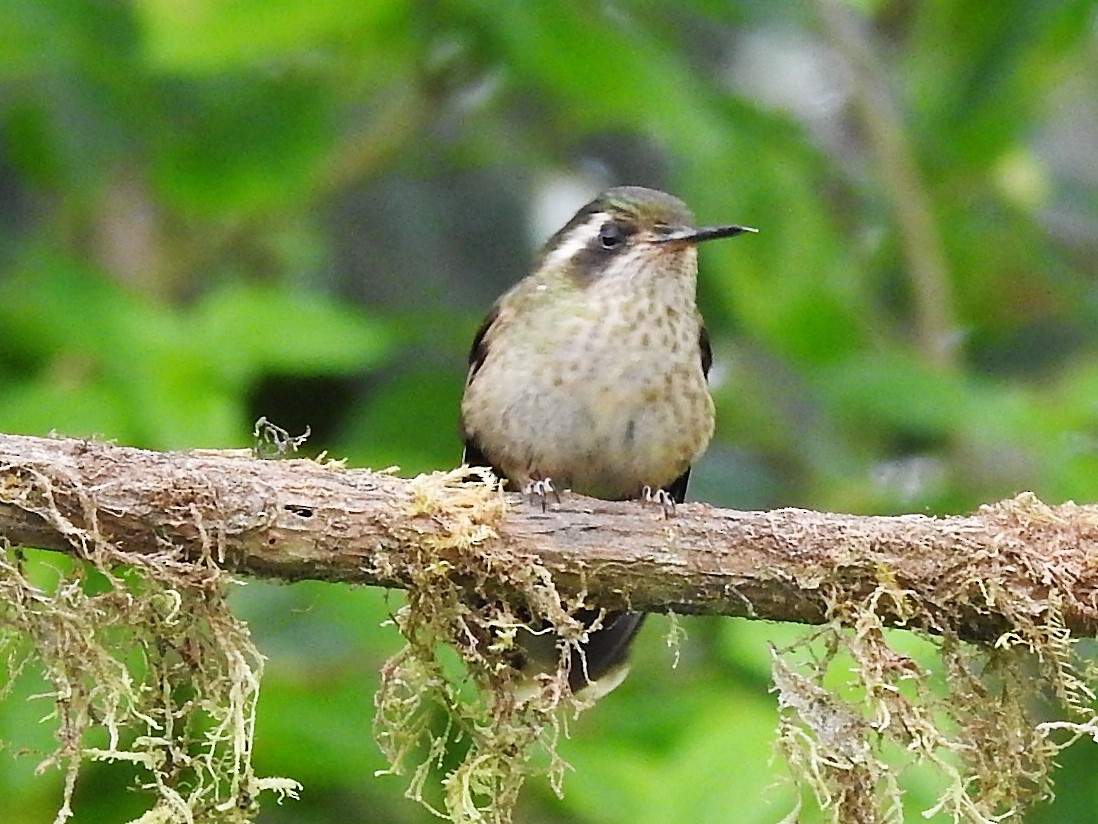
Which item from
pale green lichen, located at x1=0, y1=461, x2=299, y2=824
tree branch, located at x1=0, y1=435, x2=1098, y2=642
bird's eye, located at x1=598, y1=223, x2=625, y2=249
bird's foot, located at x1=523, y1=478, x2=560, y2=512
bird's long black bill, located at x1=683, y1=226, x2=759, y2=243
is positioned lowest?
pale green lichen, located at x1=0, y1=461, x2=299, y2=824

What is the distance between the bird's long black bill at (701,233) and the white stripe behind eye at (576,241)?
0.19 meters

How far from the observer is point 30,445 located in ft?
8.82

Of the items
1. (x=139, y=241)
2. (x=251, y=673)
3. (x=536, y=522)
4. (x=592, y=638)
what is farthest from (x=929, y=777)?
(x=139, y=241)

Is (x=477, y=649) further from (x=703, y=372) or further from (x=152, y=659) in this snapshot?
(x=703, y=372)

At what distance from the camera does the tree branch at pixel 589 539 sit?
8.75ft

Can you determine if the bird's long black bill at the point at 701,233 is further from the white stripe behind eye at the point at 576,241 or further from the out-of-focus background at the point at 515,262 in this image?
the out-of-focus background at the point at 515,262

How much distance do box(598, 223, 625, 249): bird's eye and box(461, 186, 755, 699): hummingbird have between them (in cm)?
1

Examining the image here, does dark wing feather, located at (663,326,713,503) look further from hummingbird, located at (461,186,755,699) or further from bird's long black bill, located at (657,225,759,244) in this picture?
bird's long black bill, located at (657,225,759,244)

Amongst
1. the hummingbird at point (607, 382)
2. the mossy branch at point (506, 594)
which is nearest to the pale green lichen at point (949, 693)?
the mossy branch at point (506, 594)

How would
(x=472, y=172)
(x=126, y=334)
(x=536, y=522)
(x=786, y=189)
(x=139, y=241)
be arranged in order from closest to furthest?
1. (x=536, y=522)
2. (x=126, y=334)
3. (x=786, y=189)
4. (x=139, y=241)
5. (x=472, y=172)

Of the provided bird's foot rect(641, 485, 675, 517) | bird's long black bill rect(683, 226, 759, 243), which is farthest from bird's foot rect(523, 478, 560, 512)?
Answer: bird's long black bill rect(683, 226, 759, 243)

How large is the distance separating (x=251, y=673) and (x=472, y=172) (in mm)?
3215

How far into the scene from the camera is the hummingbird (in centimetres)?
377

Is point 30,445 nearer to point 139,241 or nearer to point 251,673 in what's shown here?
point 251,673
